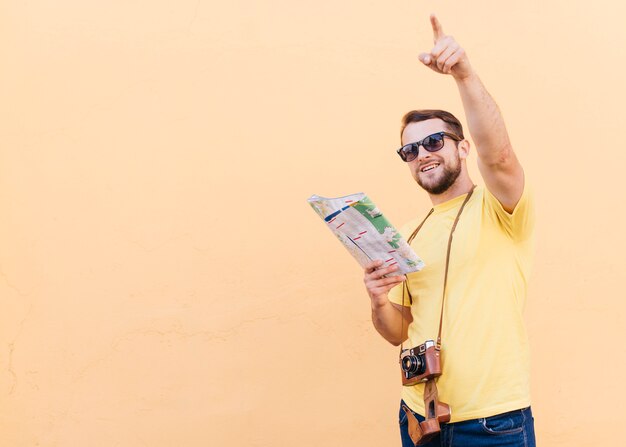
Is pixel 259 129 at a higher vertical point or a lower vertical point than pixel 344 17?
lower

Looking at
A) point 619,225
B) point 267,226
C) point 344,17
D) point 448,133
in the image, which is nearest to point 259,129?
point 267,226

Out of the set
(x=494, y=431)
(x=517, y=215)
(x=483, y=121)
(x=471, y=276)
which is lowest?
(x=494, y=431)

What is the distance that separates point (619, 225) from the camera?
10.5 ft

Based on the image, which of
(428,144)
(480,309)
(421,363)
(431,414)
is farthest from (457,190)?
(431,414)

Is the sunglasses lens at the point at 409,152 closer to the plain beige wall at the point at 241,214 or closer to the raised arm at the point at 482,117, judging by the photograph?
the raised arm at the point at 482,117

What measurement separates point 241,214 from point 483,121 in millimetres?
1280

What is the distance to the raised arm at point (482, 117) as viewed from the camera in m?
1.88

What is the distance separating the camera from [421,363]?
2119mm

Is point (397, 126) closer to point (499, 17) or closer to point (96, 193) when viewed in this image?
point (499, 17)

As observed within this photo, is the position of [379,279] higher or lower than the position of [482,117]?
lower

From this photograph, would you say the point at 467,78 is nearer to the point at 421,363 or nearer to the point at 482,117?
the point at 482,117

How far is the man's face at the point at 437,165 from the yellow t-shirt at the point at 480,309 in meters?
0.10

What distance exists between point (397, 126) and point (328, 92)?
0.31m

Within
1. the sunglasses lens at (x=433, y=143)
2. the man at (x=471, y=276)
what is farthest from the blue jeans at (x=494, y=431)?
the sunglasses lens at (x=433, y=143)
